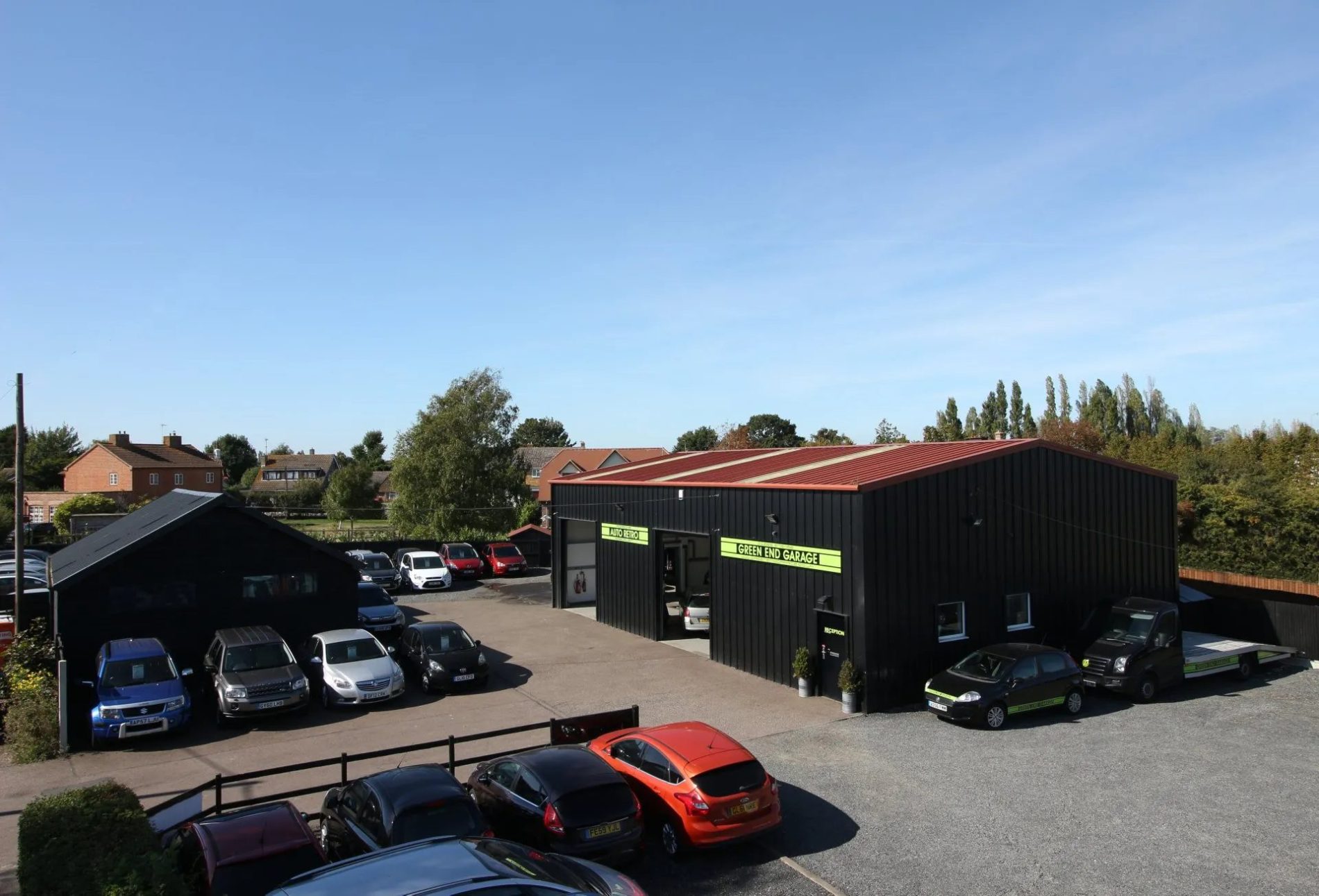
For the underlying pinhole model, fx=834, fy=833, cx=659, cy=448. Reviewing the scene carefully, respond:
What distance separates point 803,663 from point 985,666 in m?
3.46

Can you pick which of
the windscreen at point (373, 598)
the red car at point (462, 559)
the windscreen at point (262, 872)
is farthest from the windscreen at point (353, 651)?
the red car at point (462, 559)

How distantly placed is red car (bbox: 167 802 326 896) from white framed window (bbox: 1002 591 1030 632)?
15.1m

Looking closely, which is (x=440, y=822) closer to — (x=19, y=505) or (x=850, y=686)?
(x=850, y=686)

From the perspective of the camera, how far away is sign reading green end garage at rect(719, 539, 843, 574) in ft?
55.7

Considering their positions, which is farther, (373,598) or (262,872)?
(373,598)

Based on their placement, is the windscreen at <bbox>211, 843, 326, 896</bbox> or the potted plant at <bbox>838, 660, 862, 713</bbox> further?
the potted plant at <bbox>838, 660, 862, 713</bbox>

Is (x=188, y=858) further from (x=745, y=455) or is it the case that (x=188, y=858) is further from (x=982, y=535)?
(x=745, y=455)

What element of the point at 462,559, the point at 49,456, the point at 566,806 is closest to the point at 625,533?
the point at 462,559

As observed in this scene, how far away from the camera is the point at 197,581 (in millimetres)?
18781

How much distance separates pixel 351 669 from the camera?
1695 centimetres

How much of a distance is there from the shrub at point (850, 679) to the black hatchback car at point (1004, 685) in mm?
1258

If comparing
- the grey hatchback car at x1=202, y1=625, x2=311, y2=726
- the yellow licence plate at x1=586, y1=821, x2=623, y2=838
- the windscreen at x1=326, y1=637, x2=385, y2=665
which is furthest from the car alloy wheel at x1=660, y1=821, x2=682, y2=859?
the windscreen at x1=326, y1=637, x2=385, y2=665

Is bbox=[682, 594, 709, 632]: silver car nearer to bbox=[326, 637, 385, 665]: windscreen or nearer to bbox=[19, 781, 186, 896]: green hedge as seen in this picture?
bbox=[326, 637, 385, 665]: windscreen

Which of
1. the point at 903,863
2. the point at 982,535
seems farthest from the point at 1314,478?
the point at 903,863
